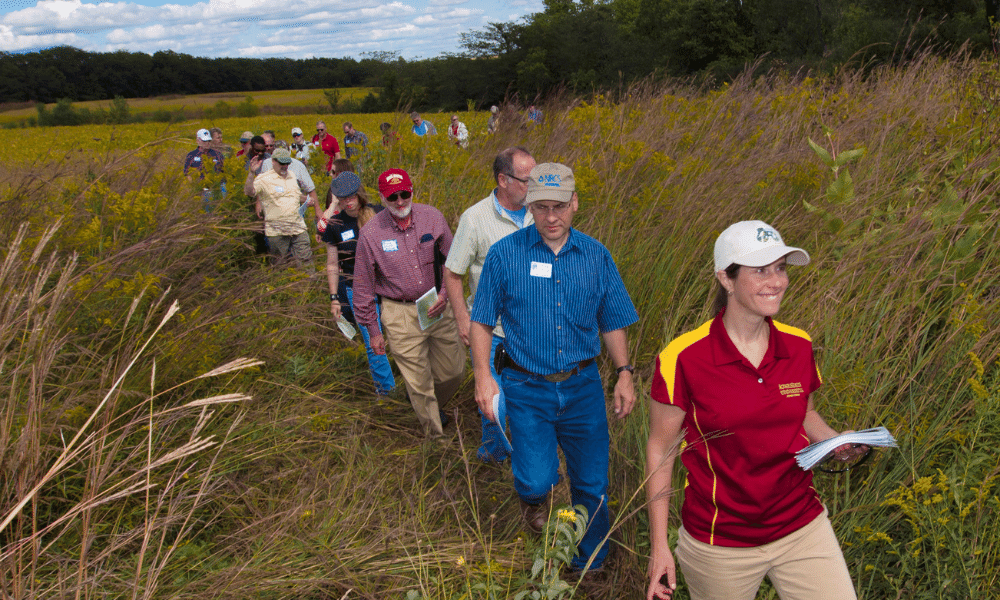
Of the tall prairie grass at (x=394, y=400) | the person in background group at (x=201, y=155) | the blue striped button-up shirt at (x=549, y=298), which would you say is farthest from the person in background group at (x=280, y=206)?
the blue striped button-up shirt at (x=549, y=298)

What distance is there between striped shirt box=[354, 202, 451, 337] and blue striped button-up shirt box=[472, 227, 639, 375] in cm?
155

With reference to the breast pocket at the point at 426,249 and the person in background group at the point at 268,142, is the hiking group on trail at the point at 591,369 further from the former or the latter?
the person in background group at the point at 268,142

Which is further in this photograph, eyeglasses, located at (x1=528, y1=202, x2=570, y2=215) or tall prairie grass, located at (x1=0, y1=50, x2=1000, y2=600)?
eyeglasses, located at (x1=528, y1=202, x2=570, y2=215)

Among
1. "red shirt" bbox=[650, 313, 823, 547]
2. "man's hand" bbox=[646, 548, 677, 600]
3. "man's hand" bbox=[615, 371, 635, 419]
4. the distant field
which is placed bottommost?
"man's hand" bbox=[646, 548, 677, 600]

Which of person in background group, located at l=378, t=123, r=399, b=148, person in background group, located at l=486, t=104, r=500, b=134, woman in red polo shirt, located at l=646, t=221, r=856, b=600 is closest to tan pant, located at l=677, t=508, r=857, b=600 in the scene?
woman in red polo shirt, located at l=646, t=221, r=856, b=600

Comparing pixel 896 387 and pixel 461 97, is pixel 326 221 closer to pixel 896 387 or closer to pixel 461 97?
pixel 896 387

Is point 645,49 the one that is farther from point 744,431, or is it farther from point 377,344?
point 744,431

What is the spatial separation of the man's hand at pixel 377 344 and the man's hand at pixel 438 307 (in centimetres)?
39

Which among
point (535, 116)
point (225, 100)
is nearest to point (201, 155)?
point (535, 116)

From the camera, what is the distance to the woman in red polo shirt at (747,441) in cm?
205

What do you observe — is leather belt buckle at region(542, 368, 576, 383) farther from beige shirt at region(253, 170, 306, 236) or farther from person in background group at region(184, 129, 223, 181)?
person in background group at region(184, 129, 223, 181)

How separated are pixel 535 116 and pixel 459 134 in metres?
2.34

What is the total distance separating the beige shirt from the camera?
24.7 ft

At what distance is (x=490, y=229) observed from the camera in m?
4.08
